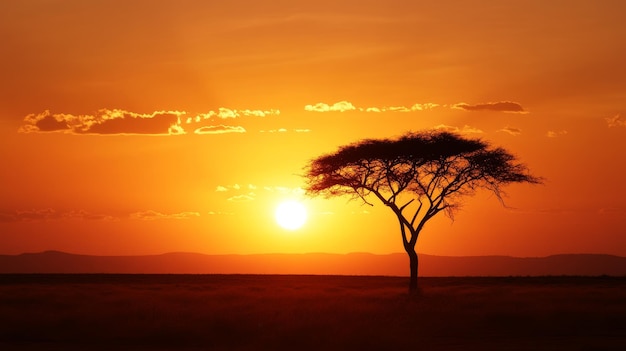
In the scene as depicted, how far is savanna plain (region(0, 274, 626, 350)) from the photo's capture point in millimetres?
30614

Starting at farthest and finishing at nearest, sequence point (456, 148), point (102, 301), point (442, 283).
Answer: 1. point (442, 283)
2. point (456, 148)
3. point (102, 301)

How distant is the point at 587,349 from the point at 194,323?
1378cm

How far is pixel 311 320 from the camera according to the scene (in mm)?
35375

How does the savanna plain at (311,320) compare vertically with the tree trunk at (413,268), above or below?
below

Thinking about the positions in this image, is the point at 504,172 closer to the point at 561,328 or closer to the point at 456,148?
the point at 456,148

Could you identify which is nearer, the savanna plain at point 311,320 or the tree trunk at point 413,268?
the savanna plain at point 311,320

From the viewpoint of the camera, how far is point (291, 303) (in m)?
44.4

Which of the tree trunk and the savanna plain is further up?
the tree trunk

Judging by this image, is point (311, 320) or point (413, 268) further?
point (413, 268)

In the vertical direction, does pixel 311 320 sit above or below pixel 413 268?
below

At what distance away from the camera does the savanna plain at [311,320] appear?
30614 millimetres

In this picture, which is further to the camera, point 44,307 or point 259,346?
point 44,307

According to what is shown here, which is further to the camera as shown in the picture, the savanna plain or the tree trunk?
the tree trunk

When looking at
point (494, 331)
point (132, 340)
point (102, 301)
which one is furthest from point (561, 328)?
point (102, 301)
